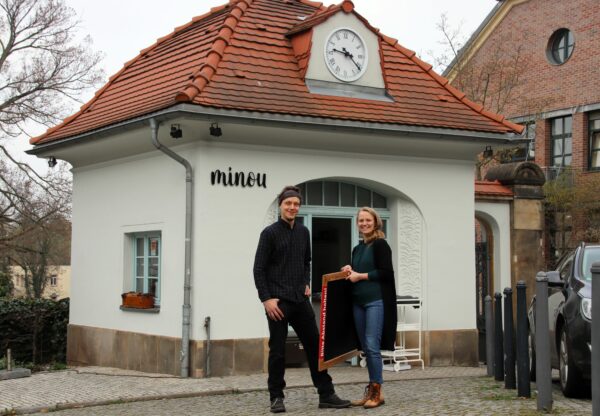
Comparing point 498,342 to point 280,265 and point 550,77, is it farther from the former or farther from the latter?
point 550,77

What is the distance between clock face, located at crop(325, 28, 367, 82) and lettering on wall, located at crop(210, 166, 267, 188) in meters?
2.09

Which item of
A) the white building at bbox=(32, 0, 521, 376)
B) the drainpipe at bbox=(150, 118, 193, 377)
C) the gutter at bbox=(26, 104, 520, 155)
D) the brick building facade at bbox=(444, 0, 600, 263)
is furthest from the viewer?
the brick building facade at bbox=(444, 0, 600, 263)

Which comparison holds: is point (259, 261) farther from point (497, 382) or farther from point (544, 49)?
point (544, 49)

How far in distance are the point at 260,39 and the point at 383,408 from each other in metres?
6.86

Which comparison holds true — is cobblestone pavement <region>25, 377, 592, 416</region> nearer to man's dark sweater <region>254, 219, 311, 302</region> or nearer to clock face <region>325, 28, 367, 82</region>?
man's dark sweater <region>254, 219, 311, 302</region>

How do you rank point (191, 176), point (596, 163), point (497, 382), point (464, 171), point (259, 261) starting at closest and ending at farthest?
point (259, 261)
point (497, 382)
point (191, 176)
point (464, 171)
point (596, 163)

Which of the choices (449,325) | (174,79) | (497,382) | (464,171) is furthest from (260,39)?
(497,382)

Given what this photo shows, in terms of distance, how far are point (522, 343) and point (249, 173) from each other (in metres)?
4.94

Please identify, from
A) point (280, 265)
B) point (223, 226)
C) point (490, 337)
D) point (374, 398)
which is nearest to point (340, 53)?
point (223, 226)

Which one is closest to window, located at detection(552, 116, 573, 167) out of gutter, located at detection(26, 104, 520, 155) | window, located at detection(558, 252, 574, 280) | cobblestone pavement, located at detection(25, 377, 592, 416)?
gutter, located at detection(26, 104, 520, 155)

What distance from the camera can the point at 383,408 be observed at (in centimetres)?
935

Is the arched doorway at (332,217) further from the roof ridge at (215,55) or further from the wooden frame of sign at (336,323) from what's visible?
the wooden frame of sign at (336,323)

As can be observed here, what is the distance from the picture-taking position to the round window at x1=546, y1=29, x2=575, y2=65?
35750 mm

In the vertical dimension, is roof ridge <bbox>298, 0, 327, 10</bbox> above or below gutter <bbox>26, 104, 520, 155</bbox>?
above
